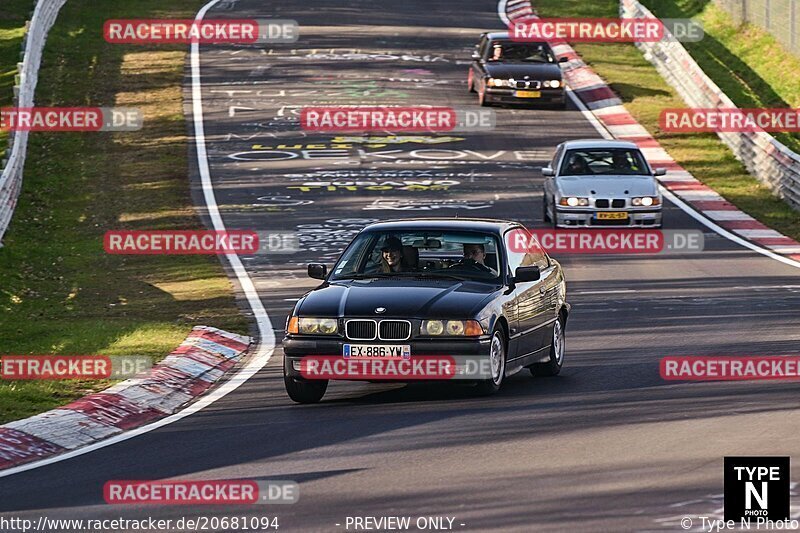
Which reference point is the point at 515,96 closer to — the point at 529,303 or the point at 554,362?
the point at 554,362

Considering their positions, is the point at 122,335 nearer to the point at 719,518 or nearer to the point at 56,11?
the point at 719,518

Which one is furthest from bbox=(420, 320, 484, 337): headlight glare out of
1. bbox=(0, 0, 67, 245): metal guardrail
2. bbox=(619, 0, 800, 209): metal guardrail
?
bbox=(619, 0, 800, 209): metal guardrail

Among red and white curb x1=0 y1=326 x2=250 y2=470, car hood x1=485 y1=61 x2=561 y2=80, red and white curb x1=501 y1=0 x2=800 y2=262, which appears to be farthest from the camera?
car hood x1=485 y1=61 x2=561 y2=80

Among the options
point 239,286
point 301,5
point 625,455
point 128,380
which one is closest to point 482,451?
point 625,455

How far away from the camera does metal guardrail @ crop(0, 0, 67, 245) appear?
27.6 metres

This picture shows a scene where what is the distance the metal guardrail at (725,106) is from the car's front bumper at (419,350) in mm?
18035

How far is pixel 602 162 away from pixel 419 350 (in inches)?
593

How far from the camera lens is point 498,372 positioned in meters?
13.1

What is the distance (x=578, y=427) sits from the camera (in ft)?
37.2

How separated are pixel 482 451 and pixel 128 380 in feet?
14.8

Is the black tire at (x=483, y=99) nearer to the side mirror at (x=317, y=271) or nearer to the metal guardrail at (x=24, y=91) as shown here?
the metal guardrail at (x=24, y=91)

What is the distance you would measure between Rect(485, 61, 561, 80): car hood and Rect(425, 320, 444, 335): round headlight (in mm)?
25042

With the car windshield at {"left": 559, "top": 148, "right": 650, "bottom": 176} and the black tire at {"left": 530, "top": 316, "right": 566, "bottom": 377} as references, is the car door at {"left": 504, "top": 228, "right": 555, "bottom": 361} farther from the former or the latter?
the car windshield at {"left": 559, "top": 148, "right": 650, "bottom": 176}

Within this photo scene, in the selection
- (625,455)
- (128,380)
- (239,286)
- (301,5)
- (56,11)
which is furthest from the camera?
(301,5)
